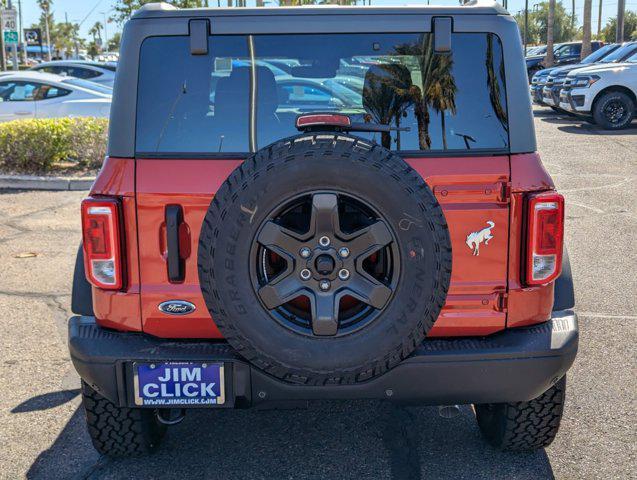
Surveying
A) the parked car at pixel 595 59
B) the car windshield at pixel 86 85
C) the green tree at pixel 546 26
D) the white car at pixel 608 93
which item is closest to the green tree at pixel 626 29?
the green tree at pixel 546 26

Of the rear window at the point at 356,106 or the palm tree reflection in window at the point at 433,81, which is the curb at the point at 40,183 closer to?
the rear window at the point at 356,106

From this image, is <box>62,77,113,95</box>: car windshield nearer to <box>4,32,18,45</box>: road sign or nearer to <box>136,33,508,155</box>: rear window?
<box>136,33,508,155</box>: rear window

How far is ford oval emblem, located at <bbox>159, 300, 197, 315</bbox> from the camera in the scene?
327cm

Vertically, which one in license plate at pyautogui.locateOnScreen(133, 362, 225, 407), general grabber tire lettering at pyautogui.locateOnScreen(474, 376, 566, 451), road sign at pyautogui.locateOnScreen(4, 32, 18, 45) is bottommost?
general grabber tire lettering at pyautogui.locateOnScreen(474, 376, 566, 451)

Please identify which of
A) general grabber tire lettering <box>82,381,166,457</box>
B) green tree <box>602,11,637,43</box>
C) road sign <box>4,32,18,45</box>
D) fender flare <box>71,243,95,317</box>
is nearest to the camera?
fender flare <box>71,243,95,317</box>

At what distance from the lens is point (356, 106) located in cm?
332

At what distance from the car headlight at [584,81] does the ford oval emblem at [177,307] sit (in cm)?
1610

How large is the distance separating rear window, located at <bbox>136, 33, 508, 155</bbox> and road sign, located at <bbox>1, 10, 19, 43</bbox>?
85.6 ft

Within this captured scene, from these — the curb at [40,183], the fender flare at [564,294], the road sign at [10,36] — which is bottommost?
the curb at [40,183]

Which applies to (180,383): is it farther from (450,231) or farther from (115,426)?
(450,231)

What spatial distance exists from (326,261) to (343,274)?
77 millimetres

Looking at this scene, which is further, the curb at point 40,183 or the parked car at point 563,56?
the parked car at point 563,56

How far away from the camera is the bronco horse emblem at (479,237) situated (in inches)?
127

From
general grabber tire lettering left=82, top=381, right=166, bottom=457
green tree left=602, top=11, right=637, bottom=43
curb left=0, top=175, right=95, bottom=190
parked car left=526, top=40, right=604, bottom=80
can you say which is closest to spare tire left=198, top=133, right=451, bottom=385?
general grabber tire lettering left=82, top=381, right=166, bottom=457
